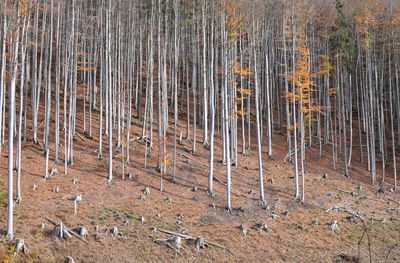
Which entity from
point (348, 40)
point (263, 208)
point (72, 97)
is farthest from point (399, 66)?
point (72, 97)

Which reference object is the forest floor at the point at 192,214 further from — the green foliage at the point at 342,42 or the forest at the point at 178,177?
the green foliage at the point at 342,42

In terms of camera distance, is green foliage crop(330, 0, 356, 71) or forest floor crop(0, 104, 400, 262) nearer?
forest floor crop(0, 104, 400, 262)

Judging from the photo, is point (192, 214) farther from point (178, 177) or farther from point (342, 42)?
point (342, 42)

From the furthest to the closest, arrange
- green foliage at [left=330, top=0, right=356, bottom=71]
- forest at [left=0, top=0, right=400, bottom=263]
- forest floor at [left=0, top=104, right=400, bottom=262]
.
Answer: green foliage at [left=330, top=0, right=356, bottom=71]
forest at [left=0, top=0, right=400, bottom=263]
forest floor at [left=0, top=104, right=400, bottom=262]

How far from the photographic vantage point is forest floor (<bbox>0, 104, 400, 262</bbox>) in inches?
526

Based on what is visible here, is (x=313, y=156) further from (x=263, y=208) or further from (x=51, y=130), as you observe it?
→ (x=51, y=130)

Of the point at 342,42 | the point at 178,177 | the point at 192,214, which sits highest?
the point at 342,42

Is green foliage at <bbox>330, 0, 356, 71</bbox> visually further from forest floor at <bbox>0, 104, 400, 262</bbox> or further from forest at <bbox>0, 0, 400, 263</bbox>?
forest floor at <bbox>0, 104, 400, 262</bbox>

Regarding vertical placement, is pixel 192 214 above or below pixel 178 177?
below

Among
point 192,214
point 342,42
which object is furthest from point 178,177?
point 342,42

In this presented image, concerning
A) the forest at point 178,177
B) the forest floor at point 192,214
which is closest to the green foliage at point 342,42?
the forest at point 178,177

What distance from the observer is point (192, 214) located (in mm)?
17250

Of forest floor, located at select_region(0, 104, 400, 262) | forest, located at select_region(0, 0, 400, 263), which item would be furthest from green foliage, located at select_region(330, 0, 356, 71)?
forest floor, located at select_region(0, 104, 400, 262)

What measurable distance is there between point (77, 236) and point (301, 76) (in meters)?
15.1
